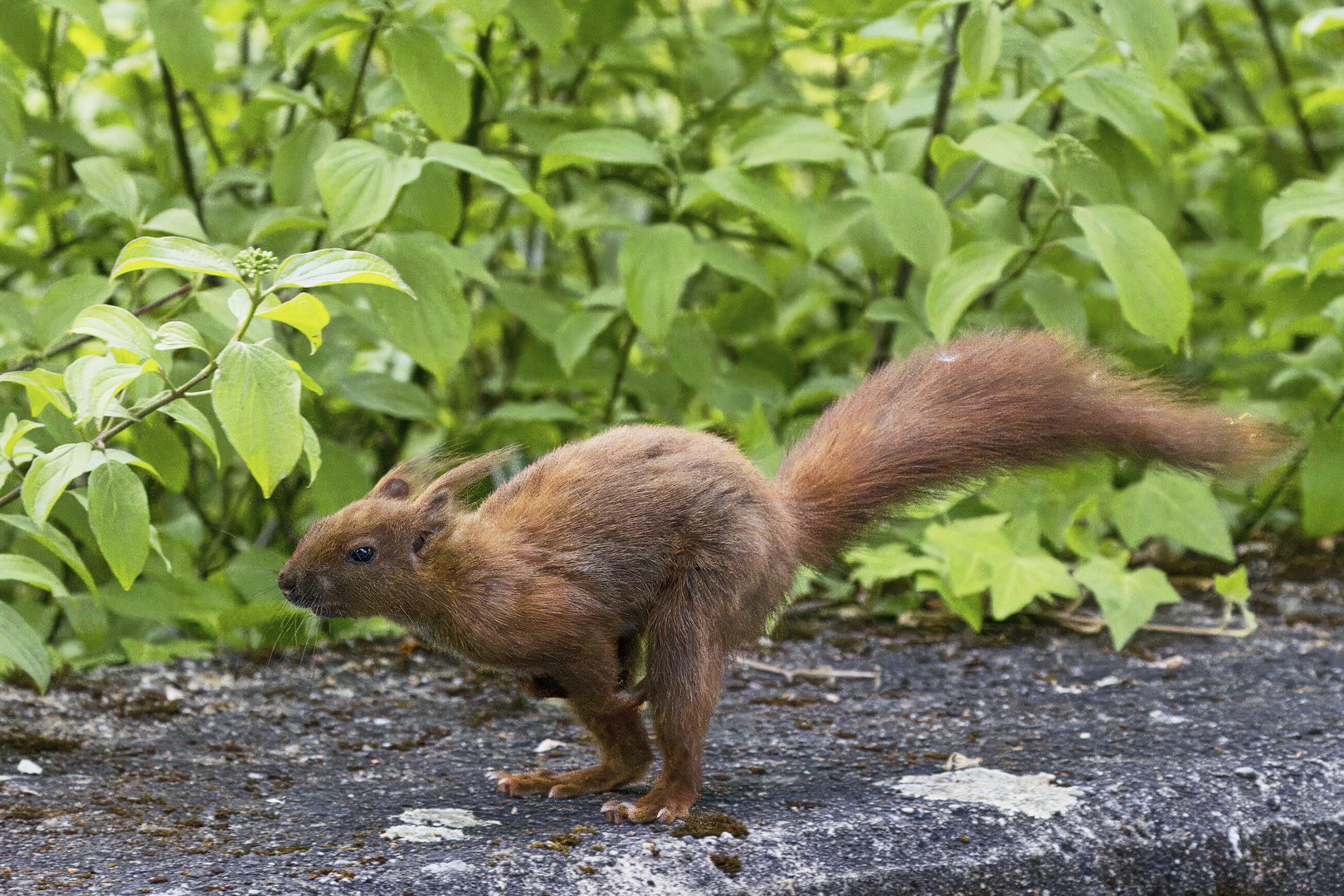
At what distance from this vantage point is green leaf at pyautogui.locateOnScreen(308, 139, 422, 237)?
2506 millimetres

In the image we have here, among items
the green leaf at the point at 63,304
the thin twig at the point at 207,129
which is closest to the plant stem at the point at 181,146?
the thin twig at the point at 207,129

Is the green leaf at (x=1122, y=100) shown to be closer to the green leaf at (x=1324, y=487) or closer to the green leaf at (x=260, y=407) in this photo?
the green leaf at (x=1324, y=487)

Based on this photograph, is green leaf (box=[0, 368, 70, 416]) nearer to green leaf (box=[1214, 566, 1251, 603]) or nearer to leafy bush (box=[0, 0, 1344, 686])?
leafy bush (box=[0, 0, 1344, 686])

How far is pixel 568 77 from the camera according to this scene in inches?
154

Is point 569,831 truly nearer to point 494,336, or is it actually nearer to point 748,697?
point 748,697

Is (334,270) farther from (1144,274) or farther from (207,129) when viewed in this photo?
(207,129)

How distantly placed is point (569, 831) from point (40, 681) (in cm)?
90

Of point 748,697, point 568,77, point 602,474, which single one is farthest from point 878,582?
point 568,77

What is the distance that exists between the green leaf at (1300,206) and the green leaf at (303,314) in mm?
2111

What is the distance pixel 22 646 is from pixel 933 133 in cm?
230

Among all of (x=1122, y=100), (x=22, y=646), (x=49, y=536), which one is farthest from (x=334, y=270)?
(x=1122, y=100)

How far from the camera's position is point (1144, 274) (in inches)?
106

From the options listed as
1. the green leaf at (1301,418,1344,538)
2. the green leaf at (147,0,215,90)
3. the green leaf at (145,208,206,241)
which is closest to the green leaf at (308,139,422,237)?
the green leaf at (145,208,206,241)

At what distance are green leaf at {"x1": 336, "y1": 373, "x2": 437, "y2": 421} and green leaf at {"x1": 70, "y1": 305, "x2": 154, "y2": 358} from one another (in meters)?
1.19
